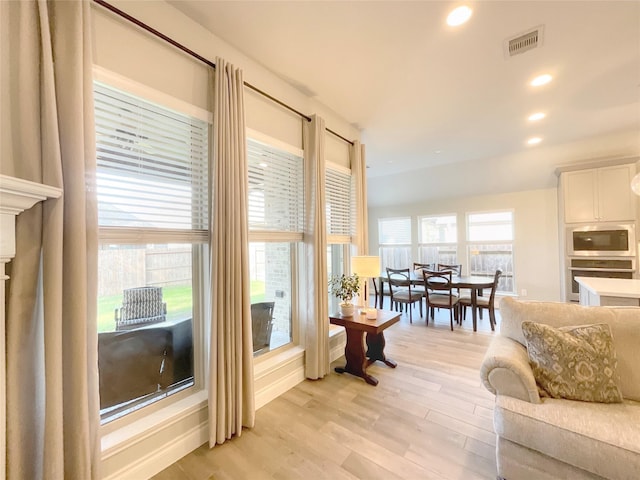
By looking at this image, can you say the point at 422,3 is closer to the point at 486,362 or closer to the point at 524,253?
the point at 486,362

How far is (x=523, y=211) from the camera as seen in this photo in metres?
5.64

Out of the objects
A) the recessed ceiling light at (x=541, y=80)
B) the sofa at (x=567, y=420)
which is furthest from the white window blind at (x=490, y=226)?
the sofa at (x=567, y=420)

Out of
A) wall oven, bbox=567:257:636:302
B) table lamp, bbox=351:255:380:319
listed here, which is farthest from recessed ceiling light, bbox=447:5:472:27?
wall oven, bbox=567:257:636:302

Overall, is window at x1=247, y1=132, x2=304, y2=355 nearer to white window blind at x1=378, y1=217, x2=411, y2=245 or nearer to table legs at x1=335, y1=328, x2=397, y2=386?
table legs at x1=335, y1=328, x2=397, y2=386

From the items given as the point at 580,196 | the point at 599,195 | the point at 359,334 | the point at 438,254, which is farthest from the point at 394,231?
the point at 359,334

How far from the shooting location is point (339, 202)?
348 cm

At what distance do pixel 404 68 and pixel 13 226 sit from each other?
2.93m

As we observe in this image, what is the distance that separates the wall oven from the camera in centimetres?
428

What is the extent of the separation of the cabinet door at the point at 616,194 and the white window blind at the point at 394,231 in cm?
353

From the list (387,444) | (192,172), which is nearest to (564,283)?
(387,444)

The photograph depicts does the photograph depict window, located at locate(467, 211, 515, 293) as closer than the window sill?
No

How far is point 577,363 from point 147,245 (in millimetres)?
2778

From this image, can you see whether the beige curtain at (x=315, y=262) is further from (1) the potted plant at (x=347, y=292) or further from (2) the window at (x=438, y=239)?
(2) the window at (x=438, y=239)

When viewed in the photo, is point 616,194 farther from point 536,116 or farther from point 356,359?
point 356,359
